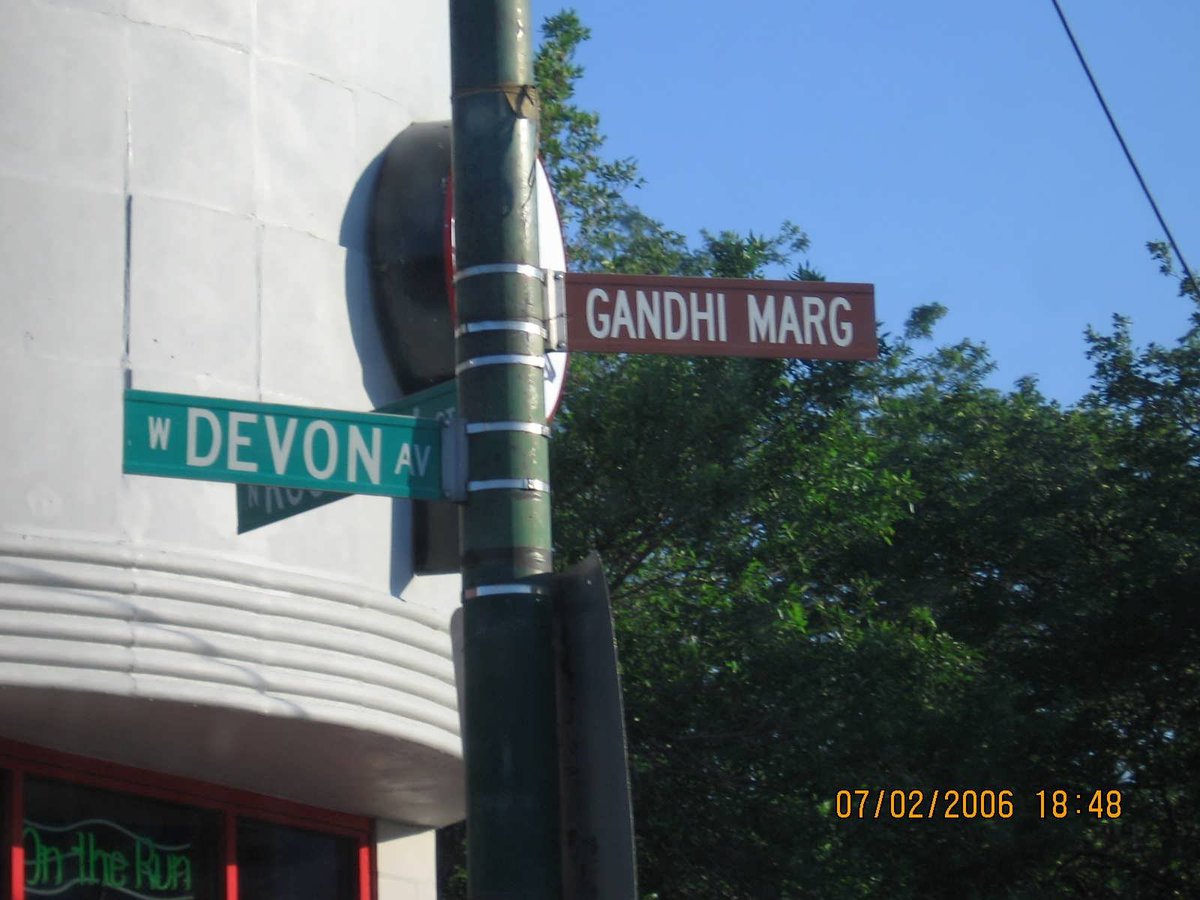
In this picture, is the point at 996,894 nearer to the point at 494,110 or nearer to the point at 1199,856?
the point at 1199,856

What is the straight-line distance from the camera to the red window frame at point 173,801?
24.9 ft

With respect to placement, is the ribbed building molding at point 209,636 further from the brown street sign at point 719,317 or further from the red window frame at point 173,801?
the brown street sign at point 719,317

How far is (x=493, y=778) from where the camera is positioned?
4.10 m

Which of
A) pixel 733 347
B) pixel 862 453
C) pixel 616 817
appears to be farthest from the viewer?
pixel 862 453

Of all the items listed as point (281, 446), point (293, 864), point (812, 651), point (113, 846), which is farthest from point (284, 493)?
point (812, 651)

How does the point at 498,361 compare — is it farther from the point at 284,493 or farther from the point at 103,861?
the point at 103,861

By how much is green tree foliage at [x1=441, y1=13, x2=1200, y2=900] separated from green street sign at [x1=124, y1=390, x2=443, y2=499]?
10.5 meters

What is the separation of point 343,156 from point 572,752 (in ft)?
16.3

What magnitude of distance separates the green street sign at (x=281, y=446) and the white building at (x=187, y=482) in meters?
2.66

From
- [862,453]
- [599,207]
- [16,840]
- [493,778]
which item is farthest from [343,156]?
[599,207]

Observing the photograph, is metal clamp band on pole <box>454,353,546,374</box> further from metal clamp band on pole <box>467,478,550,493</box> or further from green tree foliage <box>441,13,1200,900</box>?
green tree foliage <box>441,13,1200,900</box>

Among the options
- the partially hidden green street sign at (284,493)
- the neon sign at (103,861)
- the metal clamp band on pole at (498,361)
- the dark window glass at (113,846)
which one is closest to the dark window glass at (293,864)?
the dark window glass at (113,846)

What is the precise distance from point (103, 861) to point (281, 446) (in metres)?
4.18

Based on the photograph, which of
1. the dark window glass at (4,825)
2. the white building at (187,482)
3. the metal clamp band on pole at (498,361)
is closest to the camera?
the metal clamp band on pole at (498,361)
